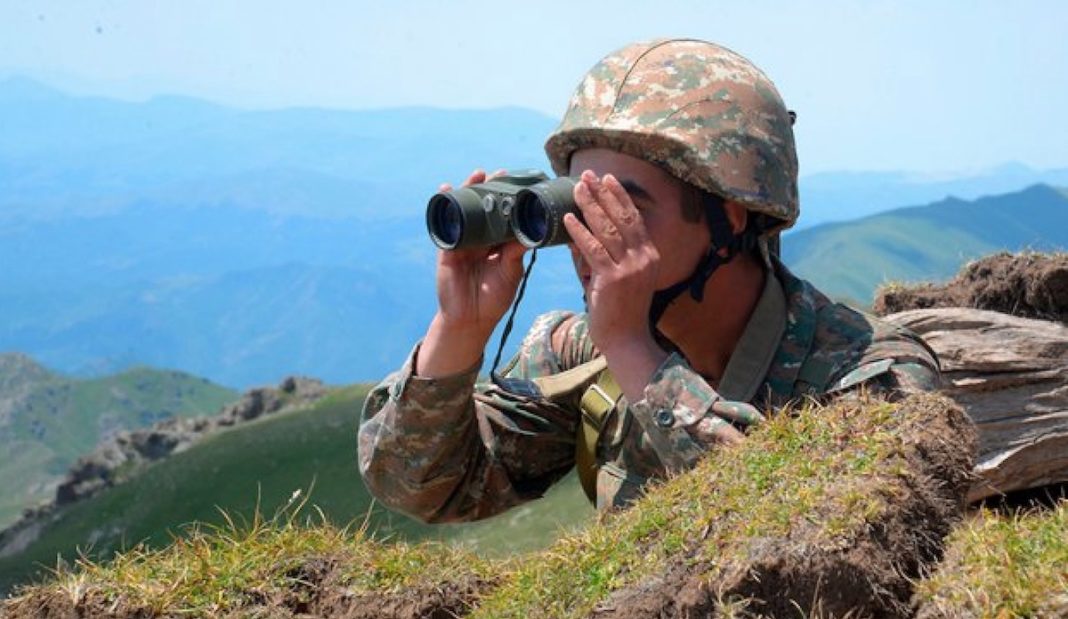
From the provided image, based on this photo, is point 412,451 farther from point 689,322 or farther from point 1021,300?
point 1021,300

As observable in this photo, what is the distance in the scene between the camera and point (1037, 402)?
10602 millimetres

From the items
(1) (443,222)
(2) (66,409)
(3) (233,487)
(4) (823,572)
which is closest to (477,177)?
(1) (443,222)

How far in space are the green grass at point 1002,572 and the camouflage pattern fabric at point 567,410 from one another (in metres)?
1.19

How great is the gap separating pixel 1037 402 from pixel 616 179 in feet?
21.9

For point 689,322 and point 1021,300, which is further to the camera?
point 1021,300

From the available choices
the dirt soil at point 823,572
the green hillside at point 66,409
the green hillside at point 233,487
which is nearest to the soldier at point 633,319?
the dirt soil at point 823,572

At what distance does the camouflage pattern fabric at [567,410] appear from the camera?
449cm

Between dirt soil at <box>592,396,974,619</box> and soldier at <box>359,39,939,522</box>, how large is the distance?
4.53 ft

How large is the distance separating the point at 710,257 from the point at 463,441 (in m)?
1.12

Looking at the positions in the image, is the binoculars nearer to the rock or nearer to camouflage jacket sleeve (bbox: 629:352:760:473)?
camouflage jacket sleeve (bbox: 629:352:760:473)

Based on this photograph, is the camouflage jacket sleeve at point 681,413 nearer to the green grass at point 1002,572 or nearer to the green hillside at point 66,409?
the green grass at point 1002,572

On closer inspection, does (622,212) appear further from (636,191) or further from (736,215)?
(736,215)

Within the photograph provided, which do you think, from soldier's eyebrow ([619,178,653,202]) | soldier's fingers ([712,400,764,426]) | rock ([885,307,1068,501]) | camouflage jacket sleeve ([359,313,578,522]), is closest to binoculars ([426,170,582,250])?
soldier's eyebrow ([619,178,653,202])

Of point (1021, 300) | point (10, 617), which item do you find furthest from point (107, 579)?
point (1021, 300)
